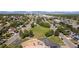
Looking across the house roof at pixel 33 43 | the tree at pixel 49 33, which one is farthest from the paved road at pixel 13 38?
the tree at pixel 49 33

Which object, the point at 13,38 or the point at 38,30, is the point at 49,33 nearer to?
the point at 38,30

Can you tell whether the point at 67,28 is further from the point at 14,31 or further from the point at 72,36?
the point at 14,31

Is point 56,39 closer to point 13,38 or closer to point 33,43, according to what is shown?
point 33,43

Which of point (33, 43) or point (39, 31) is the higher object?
point (39, 31)

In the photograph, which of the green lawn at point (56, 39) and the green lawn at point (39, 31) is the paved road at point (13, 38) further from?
the green lawn at point (56, 39)

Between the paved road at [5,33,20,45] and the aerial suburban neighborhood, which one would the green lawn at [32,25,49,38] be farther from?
the paved road at [5,33,20,45]

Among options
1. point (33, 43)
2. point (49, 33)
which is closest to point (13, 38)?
point (33, 43)
